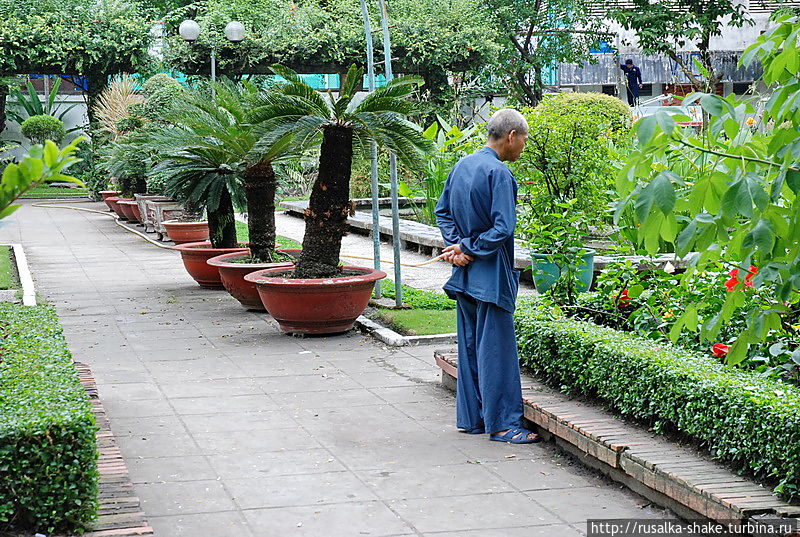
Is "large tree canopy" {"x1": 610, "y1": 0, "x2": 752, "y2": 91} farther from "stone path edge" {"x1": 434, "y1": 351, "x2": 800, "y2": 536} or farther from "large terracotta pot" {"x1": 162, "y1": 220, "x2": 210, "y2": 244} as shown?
"stone path edge" {"x1": 434, "y1": 351, "x2": 800, "y2": 536}

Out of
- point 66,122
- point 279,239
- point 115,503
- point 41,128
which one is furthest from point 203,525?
point 66,122

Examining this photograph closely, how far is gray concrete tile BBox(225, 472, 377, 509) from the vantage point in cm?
475

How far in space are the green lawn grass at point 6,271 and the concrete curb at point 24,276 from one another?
0.34ft

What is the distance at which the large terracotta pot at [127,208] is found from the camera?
71.5ft

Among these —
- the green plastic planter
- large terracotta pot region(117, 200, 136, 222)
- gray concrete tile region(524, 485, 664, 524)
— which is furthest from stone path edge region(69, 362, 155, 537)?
large terracotta pot region(117, 200, 136, 222)

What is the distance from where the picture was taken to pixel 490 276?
5.72 m

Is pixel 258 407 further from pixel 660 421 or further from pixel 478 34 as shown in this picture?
pixel 478 34

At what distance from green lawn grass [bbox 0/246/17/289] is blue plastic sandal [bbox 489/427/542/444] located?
8201 millimetres

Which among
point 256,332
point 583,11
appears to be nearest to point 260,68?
point 583,11

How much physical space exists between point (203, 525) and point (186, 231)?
13172 millimetres

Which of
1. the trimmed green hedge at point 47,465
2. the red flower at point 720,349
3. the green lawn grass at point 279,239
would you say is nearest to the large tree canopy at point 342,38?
the green lawn grass at point 279,239

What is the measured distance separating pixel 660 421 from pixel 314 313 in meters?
4.64

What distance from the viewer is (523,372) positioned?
6496 mm

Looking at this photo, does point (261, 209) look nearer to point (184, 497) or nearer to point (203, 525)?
point (184, 497)
